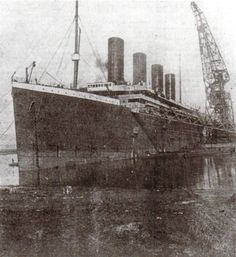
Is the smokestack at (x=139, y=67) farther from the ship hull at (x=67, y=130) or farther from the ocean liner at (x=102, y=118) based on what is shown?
the ship hull at (x=67, y=130)

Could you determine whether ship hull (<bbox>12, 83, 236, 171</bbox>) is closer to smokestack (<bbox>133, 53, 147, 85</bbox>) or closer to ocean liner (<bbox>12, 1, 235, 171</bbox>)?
ocean liner (<bbox>12, 1, 235, 171</bbox>)

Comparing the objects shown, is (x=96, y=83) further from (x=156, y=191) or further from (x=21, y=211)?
(x=21, y=211)

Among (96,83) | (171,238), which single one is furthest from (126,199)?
(96,83)

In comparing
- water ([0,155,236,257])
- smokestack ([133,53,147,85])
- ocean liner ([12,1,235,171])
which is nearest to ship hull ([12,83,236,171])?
ocean liner ([12,1,235,171])

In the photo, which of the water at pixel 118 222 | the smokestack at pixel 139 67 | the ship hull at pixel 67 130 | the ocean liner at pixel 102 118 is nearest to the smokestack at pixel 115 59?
the ocean liner at pixel 102 118

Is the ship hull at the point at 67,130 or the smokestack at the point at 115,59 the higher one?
the smokestack at the point at 115,59

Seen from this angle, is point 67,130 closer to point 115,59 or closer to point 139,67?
point 115,59
